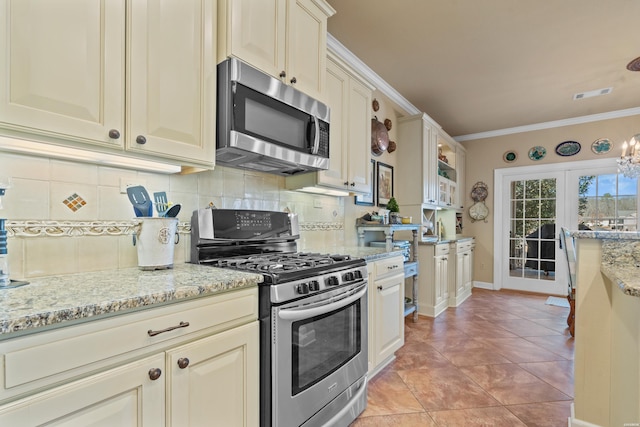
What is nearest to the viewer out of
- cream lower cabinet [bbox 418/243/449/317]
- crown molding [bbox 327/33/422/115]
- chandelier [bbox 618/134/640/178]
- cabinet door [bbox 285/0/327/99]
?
cabinet door [bbox 285/0/327/99]

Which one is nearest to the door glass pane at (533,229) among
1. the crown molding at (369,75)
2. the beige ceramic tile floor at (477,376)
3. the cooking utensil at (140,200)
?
the beige ceramic tile floor at (477,376)

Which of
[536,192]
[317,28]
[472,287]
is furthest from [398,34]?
[472,287]

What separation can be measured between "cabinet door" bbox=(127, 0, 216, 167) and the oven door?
33.2 inches

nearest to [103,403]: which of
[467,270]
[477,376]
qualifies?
[477,376]

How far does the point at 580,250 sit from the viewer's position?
5.44ft

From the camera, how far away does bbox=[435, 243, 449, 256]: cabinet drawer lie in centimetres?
378

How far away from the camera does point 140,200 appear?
144 cm

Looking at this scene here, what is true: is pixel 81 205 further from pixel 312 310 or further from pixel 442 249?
pixel 442 249

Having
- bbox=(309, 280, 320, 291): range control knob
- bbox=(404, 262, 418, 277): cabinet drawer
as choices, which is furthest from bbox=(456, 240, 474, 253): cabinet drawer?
bbox=(309, 280, 320, 291): range control knob

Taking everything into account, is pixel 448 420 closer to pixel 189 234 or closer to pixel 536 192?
pixel 189 234

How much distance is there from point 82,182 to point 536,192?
19.2ft

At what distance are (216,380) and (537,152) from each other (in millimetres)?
5689

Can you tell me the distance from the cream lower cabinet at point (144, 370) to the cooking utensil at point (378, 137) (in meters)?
2.54

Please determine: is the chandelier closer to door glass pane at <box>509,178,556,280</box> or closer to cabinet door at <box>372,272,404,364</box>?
door glass pane at <box>509,178,556,280</box>
